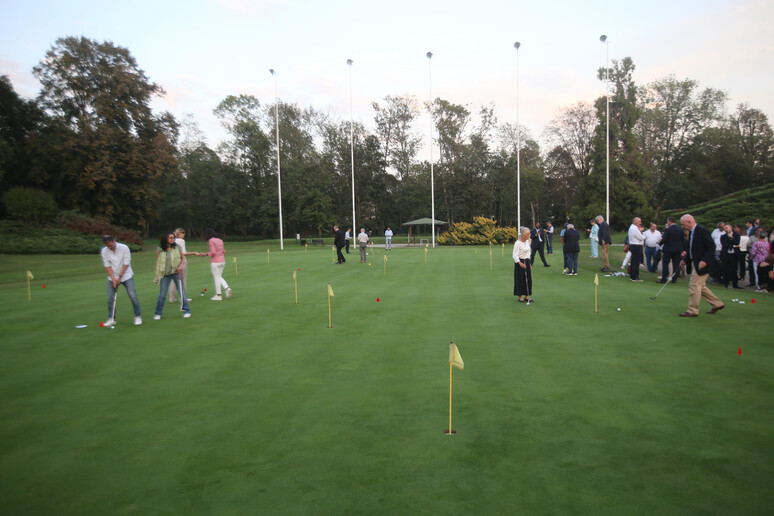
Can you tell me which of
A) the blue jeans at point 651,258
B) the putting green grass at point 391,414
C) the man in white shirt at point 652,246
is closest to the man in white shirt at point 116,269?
the putting green grass at point 391,414

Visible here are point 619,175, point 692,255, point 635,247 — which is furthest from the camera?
point 619,175

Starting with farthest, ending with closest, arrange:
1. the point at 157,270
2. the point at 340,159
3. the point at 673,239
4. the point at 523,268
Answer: the point at 340,159 → the point at 673,239 → the point at 523,268 → the point at 157,270

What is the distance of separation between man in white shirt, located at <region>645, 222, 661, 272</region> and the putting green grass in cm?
801

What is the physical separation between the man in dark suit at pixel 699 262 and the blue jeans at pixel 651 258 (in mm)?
10190

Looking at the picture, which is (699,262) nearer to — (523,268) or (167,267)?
(523,268)

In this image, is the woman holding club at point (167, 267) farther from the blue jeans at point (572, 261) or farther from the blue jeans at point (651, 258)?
the blue jeans at point (651, 258)

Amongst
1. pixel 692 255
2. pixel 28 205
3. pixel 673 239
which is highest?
pixel 28 205

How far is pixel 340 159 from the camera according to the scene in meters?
71.6

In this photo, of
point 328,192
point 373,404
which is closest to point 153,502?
point 373,404

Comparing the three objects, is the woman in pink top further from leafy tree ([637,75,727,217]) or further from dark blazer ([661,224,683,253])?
leafy tree ([637,75,727,217])

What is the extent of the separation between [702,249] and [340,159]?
210 ft

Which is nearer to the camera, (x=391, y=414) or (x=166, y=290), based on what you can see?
(x=391, y=414)

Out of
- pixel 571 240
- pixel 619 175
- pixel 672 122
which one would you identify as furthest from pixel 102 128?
pixel 672 122

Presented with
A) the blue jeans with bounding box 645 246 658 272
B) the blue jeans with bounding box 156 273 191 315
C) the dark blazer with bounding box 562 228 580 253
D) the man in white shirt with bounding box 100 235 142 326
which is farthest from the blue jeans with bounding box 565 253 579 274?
the man in white shirt with bounding box 100 235 142 326
